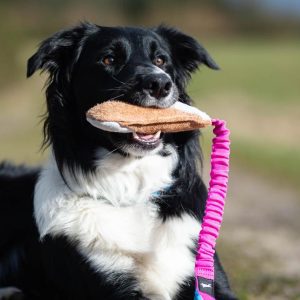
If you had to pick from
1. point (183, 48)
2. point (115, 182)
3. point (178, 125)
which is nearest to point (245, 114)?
point (183, 48)

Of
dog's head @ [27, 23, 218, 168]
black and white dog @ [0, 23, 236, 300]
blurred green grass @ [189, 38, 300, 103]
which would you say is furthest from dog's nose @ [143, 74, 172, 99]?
blurred green grass @ [189, 38, 300, 103]

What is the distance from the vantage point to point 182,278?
3990 millimetres

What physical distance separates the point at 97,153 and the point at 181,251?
78 cm

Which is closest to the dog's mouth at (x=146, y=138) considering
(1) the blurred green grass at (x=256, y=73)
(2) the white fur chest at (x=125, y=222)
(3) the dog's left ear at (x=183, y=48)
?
(2) the white fur chest at (x=125, y=222)

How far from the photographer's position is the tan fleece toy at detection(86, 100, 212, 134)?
3779 millimetres

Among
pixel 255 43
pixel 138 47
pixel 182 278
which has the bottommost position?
pixel 255 43

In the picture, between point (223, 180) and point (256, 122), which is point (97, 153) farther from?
point (256, 122)

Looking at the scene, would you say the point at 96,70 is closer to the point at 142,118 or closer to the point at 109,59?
the point at 109,59

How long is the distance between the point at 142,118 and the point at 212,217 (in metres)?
0.69

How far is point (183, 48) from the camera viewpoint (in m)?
4.52

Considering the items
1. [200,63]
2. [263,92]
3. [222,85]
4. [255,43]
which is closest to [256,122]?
[263,92]

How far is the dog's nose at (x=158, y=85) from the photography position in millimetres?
3764

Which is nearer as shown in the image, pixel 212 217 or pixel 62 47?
pixel 212 217

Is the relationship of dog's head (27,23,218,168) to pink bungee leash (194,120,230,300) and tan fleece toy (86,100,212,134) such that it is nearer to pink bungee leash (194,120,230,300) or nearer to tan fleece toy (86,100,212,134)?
tan fleece toy (86,100,212,134)
